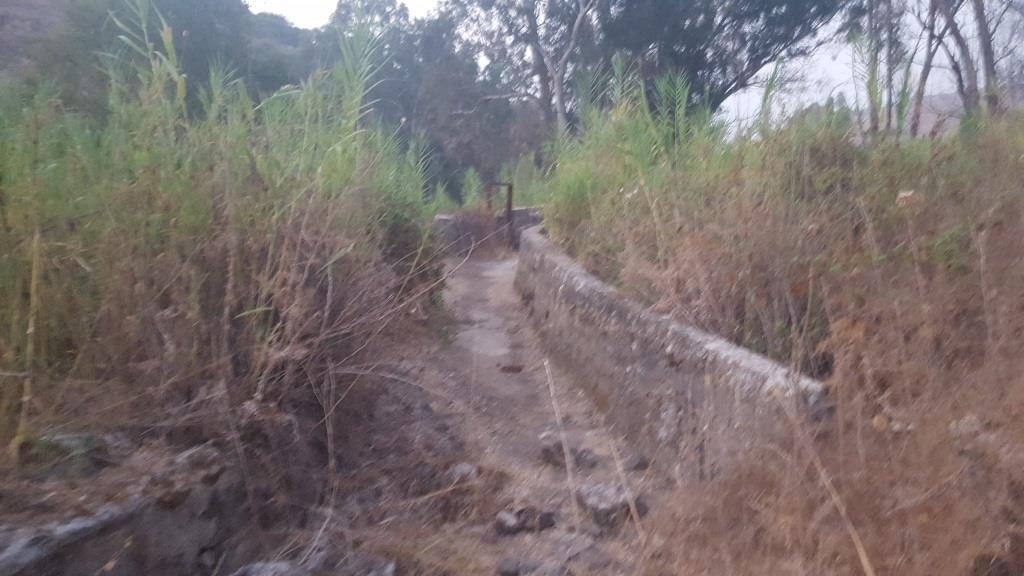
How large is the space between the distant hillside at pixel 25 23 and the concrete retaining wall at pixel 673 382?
21.5 feet

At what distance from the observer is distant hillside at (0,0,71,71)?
991 cm

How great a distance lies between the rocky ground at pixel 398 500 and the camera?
8.86 ft

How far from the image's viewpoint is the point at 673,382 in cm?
437

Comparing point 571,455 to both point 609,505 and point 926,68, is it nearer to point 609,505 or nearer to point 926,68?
point 609,505

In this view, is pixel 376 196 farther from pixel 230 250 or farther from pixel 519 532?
pixel 519 532

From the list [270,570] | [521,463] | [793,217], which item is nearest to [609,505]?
[521,463]

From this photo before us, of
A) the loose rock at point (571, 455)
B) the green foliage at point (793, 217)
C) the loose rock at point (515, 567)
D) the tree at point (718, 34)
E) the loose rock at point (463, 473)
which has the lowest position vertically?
Result: the loose rock at point (515, 567)

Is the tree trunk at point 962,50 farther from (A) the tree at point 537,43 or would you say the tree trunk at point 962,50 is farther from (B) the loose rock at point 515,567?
(B) the loose rock at point 515,567

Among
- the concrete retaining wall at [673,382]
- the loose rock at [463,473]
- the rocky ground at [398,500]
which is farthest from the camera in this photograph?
the loose rock at [463,473]

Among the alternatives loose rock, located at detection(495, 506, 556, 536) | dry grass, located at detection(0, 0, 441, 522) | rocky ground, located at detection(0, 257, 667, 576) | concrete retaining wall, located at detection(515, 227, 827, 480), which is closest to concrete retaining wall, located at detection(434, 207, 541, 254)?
concrete retaining wall, located at detection(515, 227, 827, 480)

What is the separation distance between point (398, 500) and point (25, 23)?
31.9ft

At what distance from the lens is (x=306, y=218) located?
12.8 feet

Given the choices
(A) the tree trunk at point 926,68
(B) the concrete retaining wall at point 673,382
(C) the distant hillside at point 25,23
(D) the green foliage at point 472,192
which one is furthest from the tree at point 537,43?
(B) the concrete retaining wall at point 673,382

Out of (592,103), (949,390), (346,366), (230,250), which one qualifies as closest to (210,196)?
(230,250)
